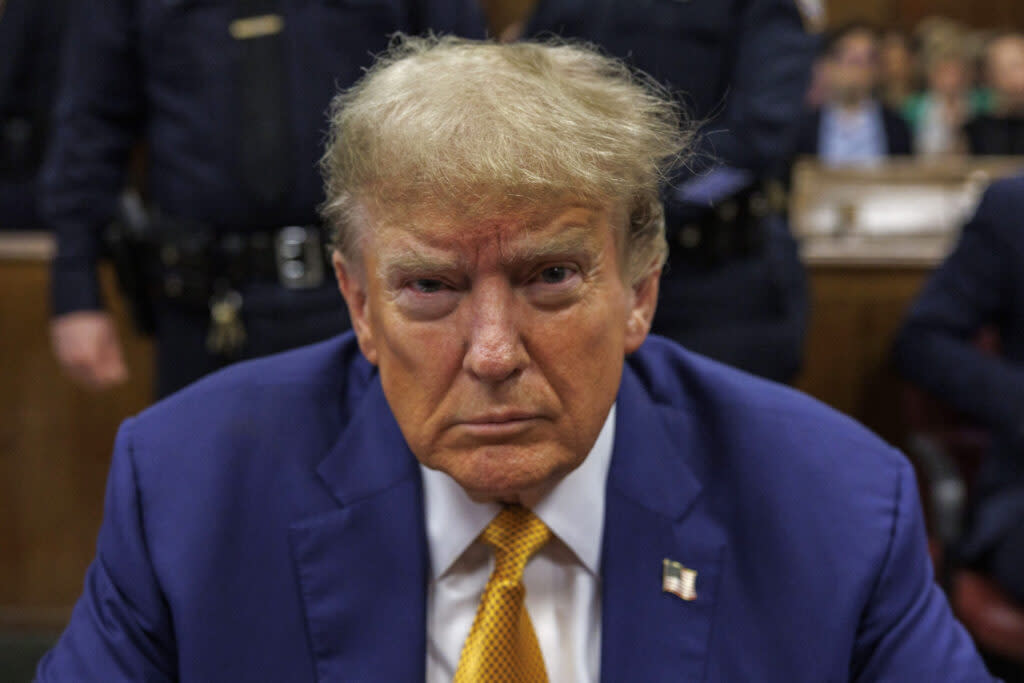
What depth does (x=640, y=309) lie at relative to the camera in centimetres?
123

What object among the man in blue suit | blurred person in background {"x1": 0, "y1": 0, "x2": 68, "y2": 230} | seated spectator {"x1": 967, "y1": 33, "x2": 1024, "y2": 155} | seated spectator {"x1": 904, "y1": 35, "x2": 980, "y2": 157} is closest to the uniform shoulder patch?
the man in blue suit

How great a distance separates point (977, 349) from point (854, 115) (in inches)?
167

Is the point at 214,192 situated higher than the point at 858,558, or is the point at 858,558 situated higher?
the point at 214,192

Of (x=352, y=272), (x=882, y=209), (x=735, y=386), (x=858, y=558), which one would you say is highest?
(x=352, y=272)

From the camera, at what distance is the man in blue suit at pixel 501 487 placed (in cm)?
107

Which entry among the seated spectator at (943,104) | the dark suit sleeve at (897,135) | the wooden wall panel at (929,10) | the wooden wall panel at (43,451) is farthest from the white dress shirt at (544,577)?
the wooden wall panel at (929,10)

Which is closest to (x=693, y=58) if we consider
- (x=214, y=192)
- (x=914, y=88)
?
(x=214, y=192)

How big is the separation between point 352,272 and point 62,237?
144 cm

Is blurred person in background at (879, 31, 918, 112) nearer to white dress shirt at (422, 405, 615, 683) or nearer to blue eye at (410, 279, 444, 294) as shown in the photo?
white dress shirt at (422, 405, 615, 683)

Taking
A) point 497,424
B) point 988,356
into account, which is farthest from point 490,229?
point 988,356

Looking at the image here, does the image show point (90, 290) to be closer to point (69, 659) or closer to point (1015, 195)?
point (69, 659)

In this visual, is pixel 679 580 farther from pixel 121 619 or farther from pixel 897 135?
pixel 897 135

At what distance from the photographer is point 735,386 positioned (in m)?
1.35

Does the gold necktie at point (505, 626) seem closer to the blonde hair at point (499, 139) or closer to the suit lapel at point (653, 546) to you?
the suit lapel at point (653, 546)
